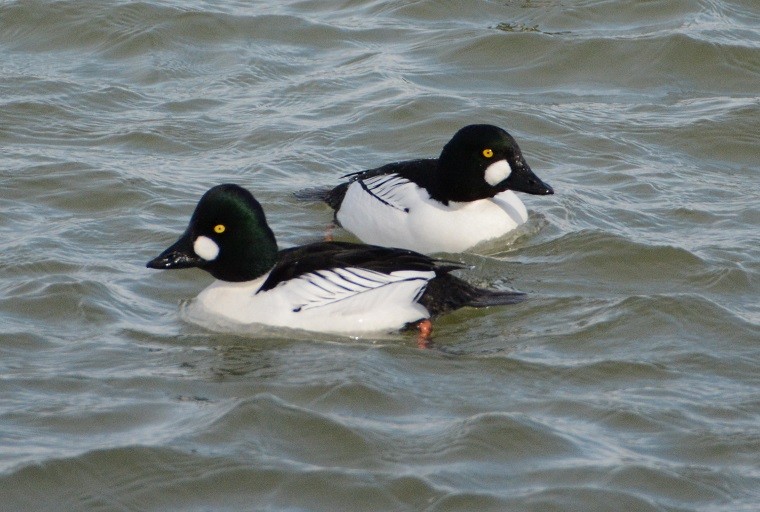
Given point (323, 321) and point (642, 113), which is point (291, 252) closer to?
point (323, 321)

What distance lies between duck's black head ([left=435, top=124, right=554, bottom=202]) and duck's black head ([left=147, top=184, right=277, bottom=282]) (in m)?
2.19

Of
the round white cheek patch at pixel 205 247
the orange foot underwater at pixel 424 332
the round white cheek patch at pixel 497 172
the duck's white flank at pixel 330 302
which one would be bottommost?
the orange foot underwater at pixel 424 332

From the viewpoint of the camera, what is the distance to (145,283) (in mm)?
9273

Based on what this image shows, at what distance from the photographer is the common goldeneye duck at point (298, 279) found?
328 inches

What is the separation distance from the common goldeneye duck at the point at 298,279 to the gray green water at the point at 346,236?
0.18 metres

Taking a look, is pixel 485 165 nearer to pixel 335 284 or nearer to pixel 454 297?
pixel 454 297

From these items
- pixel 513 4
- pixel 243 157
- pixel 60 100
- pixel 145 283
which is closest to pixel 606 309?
pixel 145 283

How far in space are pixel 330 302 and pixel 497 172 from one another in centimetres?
242

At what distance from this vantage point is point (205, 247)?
8430 millimetres

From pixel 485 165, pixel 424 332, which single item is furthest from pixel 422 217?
pixel 424 332

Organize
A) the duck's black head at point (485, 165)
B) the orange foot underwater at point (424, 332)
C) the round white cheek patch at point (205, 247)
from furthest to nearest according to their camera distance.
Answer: the duck's black head at point (485, 165) < the round white cheek patch at point (205, 247) < the orange foot underwater at point (424, 332)

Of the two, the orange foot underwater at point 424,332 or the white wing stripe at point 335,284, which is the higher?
the white wing stripe at point 335,284

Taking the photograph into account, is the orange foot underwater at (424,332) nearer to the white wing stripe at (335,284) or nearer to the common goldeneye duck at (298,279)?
the common goldeneye duck at (298,279)

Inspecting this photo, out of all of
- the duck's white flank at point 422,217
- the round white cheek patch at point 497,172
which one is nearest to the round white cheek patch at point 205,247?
the duck's white flank at point 422,217
